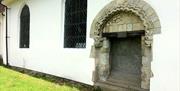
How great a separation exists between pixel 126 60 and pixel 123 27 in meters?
1.03

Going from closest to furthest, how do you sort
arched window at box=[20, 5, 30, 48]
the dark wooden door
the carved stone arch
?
the carved stone arch, the dark wooden door, arched window at box=[20, 5, 30, 48]

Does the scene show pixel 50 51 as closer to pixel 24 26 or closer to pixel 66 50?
pixel 66 50

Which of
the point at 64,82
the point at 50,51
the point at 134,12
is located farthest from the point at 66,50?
the point at 134,12

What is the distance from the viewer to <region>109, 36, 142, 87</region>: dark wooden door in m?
7.78

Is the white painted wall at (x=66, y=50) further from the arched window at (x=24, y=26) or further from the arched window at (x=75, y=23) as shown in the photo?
the arched window at (x=24, y=26)

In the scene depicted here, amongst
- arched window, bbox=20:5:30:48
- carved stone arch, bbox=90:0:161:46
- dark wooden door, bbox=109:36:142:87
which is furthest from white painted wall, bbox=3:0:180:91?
dark wooden door, bbox=109:36:142:87

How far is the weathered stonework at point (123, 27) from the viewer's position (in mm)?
6891

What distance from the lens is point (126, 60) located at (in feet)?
26.9

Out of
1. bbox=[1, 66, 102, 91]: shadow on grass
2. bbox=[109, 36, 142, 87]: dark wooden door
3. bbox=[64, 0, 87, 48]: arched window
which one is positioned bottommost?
bbox=[1, 66, 102, 91]: shadow on grass

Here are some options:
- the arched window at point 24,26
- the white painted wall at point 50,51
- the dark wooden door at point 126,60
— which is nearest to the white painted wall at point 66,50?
the white painted wall at point 50,51

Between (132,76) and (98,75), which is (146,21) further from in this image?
(98,75)

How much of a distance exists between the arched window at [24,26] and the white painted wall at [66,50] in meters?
0.37

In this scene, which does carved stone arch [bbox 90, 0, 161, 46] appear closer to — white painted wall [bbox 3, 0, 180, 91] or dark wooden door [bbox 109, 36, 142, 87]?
white painted wall [bbox 3, 0, 180, 91]

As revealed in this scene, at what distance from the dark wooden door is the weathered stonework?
0.20 metres
